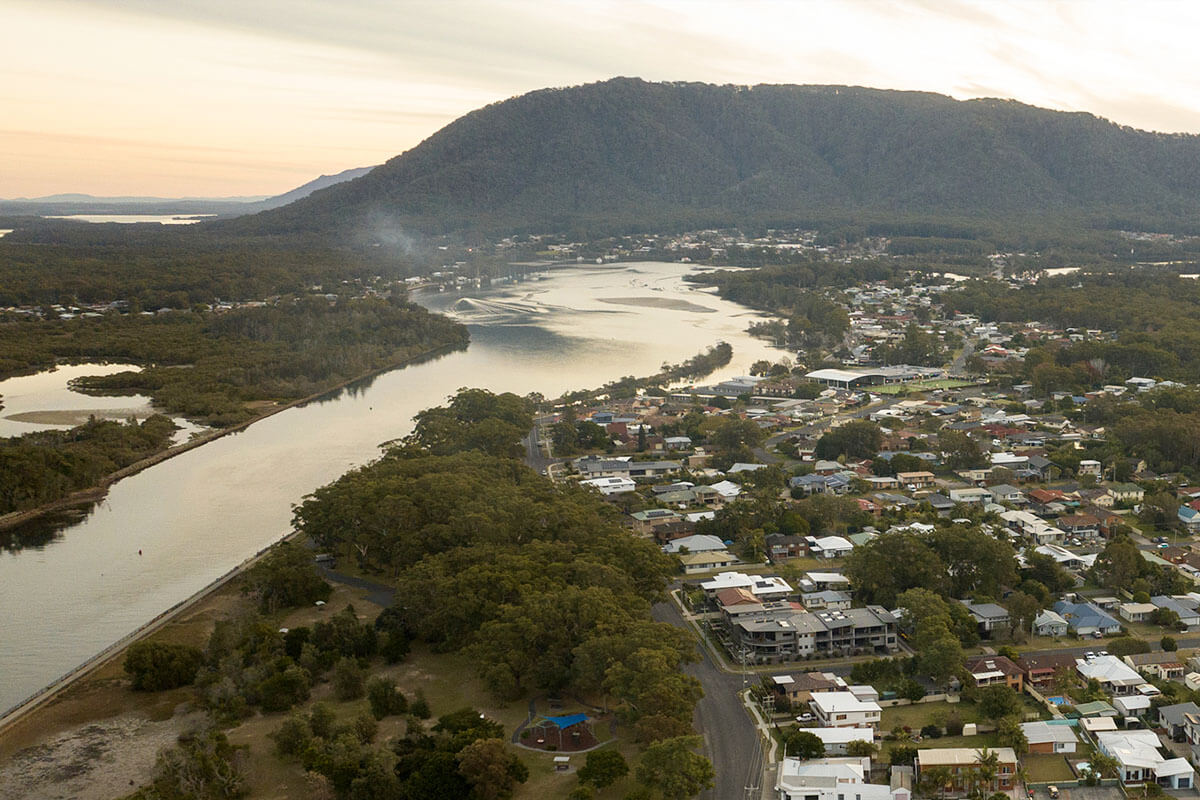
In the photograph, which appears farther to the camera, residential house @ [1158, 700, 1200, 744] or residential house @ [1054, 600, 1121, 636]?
residential house @ [1054, 600, 1121, 636]

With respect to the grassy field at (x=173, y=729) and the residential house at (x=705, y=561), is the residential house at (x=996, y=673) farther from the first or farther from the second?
the residential house at (x=705, y=561)

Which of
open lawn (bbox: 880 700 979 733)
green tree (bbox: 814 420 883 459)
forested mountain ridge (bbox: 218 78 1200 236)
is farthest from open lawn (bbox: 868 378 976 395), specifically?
forested mountain ridge (bbox: 218 78 1200 236)

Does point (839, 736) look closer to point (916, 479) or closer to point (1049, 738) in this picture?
point (1049, 738)

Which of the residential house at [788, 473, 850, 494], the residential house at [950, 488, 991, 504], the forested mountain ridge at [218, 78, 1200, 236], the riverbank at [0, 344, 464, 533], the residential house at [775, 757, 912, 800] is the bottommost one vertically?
the riverbank at [0, 344, 464, 533]

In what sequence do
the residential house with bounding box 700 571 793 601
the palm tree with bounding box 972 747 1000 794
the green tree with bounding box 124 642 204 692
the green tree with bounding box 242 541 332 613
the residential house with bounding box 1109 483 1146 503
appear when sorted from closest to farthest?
the palm tree with bounding box 972 747 1000 794 < the green tree with bounding box 124 642 204 692 < the residential house with bounding box 700 571 793 601 < the green tree with bounding box 242 541 332 613 < the residential house with bounding box 1109 483 1146 503

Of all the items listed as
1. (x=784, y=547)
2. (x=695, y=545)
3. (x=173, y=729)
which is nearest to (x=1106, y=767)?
(x=784, y=547)

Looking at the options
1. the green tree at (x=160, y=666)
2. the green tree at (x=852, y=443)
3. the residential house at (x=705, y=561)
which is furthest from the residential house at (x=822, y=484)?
the green tree at (x=160, y=666)

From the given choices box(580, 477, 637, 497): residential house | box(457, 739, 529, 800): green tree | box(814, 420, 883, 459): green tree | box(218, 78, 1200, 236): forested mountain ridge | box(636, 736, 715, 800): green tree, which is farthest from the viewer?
box(218, 78, 1200, 236): forested mountain ridge

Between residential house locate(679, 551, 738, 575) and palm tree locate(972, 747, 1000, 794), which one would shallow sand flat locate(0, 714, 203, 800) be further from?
palm tree locate(972, 747, 1000, 794)

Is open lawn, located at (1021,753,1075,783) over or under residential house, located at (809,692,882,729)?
under
